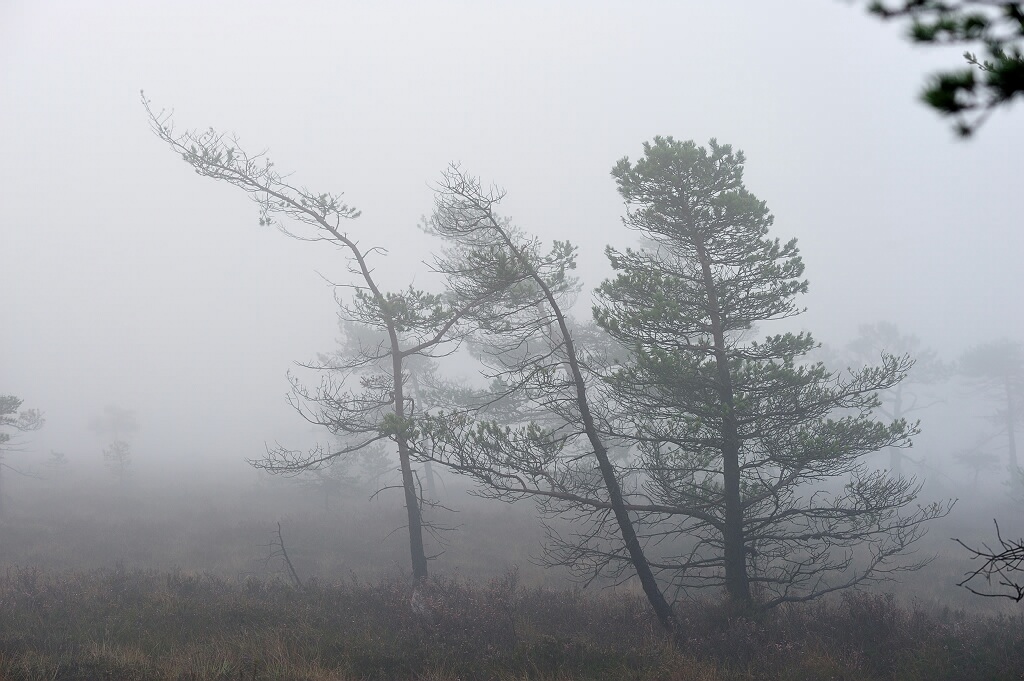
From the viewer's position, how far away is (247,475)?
129 feet

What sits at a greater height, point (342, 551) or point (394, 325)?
point (394, 325)

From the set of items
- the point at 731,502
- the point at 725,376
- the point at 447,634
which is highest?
the point at 725,376

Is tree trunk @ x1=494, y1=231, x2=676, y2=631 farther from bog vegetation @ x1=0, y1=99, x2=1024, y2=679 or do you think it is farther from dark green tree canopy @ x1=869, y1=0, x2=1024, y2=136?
dark green tree canopy @ x1=869, y1=0, x2=1024, y2=136

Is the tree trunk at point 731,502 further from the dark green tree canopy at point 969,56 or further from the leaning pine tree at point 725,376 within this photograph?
the dark green tree canopy at point 969,56

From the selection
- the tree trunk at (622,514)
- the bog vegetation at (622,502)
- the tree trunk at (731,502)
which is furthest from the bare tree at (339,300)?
the tree trunk at (731,502)

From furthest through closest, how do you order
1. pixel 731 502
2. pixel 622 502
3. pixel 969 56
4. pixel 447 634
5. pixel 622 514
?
pixel 731 502, pixel 622 502, pixel 622 514, pixel 447 634, pixel 969 56

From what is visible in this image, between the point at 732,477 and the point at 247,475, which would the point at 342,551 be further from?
the point at 247,475

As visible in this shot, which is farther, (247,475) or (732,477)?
(247,475)

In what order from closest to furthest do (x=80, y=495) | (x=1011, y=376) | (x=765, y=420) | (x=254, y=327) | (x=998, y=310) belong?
(x=765, y=420), (x=80, y=495), (x=1011, y=376), (x=998, y=310), (x=254, y=327)

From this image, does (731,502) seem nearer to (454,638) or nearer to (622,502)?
(622,502)

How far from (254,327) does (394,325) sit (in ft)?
537

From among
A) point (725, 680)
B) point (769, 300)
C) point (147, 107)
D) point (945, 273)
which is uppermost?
point (945, 273)

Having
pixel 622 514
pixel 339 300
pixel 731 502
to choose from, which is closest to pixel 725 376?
pixel 731 502

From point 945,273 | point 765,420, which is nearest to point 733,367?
point 765,420
